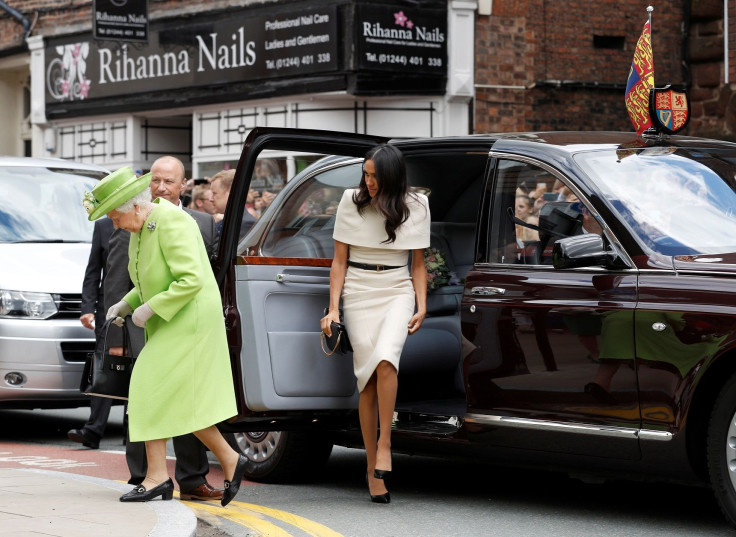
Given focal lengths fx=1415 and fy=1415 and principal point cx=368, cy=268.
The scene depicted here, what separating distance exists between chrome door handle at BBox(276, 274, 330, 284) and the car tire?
2.59 metres

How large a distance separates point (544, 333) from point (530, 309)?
0.16m

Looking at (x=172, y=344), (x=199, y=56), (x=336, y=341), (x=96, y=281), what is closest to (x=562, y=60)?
(x=199, y=56)

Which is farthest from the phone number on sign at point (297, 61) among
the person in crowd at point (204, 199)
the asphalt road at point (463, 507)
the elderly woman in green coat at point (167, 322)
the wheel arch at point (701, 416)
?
the wheel arch at point (701, 416)

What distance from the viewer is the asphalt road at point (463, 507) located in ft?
22.5

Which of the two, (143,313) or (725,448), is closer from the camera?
(725,448)

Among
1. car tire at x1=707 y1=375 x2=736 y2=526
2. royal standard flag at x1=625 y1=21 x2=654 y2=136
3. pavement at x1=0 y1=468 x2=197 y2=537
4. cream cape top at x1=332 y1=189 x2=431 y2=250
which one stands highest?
royal standard flag at x1=625 y1=21 x2=654 y2=136

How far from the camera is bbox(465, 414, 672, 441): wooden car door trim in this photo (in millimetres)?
6504

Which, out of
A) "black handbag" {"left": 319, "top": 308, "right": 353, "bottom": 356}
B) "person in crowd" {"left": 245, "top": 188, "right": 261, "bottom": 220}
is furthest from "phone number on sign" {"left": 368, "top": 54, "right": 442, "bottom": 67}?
"black handbag" {"left": 319, "top": 308, "right": 353, "bottom": 356}

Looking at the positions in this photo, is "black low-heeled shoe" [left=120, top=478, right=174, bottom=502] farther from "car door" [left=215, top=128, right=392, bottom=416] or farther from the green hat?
the green hat

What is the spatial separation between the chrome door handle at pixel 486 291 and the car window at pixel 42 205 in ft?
16.3

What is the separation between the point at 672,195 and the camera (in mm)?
6988

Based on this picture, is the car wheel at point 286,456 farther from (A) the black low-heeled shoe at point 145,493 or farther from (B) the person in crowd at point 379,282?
(A) the black low-heeled shoe at point 145,493

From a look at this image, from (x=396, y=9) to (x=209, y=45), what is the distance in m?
3.65

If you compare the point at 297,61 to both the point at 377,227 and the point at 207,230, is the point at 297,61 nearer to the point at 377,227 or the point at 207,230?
the point at 207,230
